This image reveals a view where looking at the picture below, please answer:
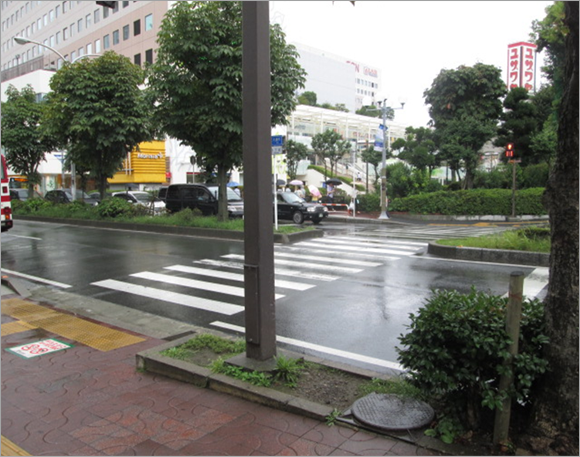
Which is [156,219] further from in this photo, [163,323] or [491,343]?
[491,343]

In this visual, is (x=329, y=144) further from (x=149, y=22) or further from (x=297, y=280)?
(x=297, y=280)

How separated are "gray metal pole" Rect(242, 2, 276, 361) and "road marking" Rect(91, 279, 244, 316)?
3.01 m

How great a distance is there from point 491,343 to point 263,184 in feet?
8.09

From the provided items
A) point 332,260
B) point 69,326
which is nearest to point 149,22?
point 332,260

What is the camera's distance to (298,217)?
A: 2481cm

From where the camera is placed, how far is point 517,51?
54.1 m

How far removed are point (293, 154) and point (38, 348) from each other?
4532 cm

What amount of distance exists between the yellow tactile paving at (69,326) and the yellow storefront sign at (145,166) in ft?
127

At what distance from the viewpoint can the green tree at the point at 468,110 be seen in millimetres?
29703

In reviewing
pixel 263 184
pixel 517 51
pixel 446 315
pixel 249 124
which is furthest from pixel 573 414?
pixel 517 51

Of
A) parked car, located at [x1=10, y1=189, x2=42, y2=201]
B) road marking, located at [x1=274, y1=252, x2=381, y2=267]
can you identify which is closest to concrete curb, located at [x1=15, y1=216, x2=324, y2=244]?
road marking, located at [x1=274, y1=252, x2=381, y2=267]

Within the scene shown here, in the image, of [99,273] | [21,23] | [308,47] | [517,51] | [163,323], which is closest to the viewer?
[163,323]

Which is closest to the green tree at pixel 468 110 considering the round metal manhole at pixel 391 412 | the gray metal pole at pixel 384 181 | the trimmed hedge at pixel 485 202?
the trimmed hedge at pixel 485 202

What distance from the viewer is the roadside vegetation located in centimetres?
1892
